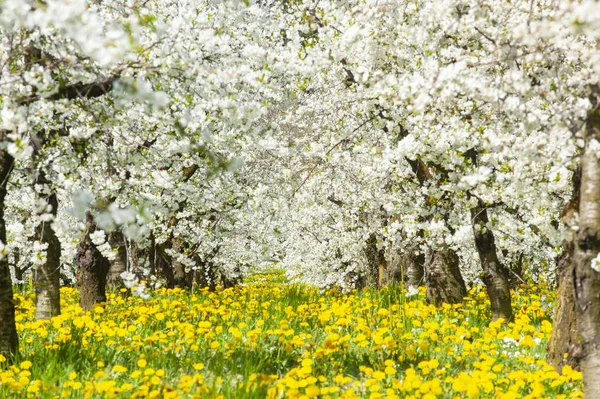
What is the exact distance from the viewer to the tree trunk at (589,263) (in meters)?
4.17

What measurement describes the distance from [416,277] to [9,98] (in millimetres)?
11415

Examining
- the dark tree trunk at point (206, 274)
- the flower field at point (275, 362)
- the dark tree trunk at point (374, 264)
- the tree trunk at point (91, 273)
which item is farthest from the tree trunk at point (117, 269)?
the dark tree trunk at point (374, 264)

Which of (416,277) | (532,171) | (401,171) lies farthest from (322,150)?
(532,171)

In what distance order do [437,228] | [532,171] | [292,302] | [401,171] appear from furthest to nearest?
1. [292,302]
2. [401,171]
3. [437,228]
4. [532,171]

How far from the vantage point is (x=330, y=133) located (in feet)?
36.7

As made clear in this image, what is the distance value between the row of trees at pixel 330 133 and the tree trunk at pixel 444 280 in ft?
0.09

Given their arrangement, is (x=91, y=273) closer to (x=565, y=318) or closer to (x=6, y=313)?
(x=6, y=313)

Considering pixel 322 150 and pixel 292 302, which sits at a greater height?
pixel 322 150

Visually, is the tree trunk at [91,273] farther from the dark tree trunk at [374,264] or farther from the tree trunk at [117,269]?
the dark tree trunk at [374,264]

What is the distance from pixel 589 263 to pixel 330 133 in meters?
7.26

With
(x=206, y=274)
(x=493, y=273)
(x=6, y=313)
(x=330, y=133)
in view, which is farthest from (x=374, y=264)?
(x=6, y=313)

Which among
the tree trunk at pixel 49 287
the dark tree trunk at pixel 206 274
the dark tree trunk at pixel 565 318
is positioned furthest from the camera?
the dark tree trunk at pixel 206 274

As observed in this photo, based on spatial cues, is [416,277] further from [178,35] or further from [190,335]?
[178,35]

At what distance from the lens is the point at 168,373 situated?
17.4 ft
